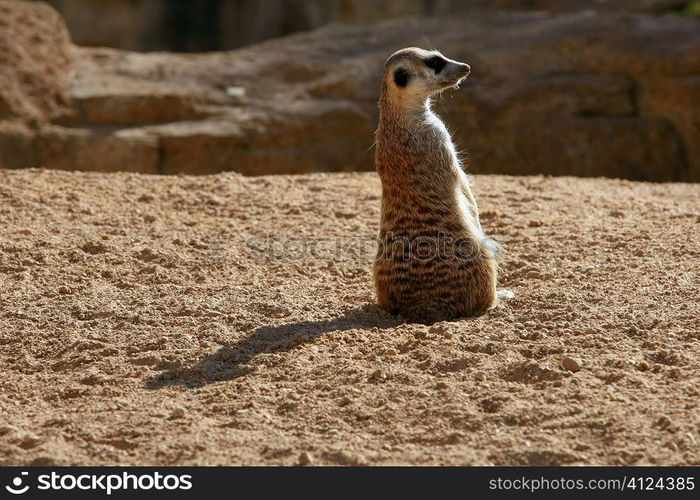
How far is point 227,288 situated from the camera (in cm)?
444

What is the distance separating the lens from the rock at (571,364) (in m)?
3.37

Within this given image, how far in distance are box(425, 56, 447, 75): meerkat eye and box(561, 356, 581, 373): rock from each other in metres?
1.51

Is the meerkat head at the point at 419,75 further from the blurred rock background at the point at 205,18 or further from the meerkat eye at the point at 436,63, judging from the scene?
the blurred rock background at the point at 205,18

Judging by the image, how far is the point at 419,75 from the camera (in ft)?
14.1

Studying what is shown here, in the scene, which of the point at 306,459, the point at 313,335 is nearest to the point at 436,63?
the point at 313,335

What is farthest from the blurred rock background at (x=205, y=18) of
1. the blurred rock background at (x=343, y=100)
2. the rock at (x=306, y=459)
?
the rock at (x=306, y=459)

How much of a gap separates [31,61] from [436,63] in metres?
5.03

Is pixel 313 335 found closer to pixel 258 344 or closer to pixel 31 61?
pixel 258 344

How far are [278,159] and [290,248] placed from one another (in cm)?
319

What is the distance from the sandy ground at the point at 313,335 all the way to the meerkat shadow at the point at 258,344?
13mm

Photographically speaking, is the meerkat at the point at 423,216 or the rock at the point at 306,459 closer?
the rock at the point at 306,459

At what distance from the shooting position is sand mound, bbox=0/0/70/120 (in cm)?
799

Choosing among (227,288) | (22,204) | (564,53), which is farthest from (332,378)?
(564,53)

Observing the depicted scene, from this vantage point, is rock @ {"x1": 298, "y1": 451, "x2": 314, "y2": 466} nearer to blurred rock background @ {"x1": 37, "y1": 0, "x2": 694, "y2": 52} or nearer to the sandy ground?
the sandy ground
